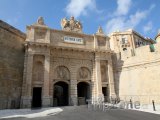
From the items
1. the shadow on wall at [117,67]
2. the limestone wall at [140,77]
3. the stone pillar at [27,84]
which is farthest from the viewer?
the shadow on wall at [117,67]

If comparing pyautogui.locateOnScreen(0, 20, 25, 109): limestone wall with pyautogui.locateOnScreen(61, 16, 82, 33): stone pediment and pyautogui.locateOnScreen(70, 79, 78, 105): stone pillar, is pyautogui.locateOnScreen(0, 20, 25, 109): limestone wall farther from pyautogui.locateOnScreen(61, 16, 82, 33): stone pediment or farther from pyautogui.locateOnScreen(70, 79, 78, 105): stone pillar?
pyautogui.locateOnScreen(61, 16, 82, 33): stone pediment

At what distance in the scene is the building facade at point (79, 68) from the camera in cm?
1822

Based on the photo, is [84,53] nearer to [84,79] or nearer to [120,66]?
[84,79]

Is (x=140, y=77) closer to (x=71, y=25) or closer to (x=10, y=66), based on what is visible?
(x=71, y=25)

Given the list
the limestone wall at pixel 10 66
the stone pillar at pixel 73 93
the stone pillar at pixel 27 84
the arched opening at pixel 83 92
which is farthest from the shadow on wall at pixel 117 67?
the limestone wall at pixel 10 66

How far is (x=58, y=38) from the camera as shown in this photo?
68.4 feet

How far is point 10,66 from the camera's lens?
1803cm

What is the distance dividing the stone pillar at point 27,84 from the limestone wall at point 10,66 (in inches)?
56.7

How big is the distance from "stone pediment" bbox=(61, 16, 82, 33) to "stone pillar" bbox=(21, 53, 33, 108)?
7.88m

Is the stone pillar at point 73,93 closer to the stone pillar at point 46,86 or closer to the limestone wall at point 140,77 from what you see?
the stone pillar at point 46,86

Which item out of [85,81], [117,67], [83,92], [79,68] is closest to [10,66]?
[79,68]

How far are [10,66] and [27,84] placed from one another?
3087 millimetres

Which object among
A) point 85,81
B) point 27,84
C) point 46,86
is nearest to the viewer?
point 27,84

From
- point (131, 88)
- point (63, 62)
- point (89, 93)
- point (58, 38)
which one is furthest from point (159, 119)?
point (58, 38)
